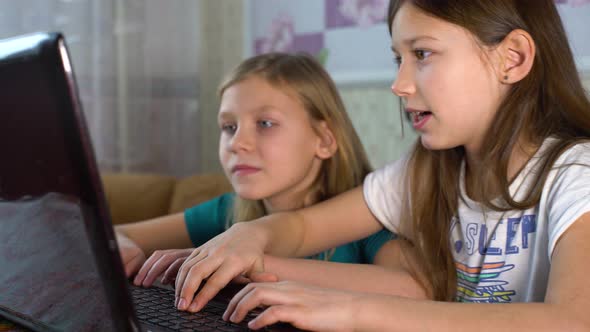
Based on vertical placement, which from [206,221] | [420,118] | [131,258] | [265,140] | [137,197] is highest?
[420,118]

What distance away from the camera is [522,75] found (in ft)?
3.40

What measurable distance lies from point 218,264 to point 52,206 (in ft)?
1.26

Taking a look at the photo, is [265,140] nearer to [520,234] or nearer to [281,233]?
[281,233]

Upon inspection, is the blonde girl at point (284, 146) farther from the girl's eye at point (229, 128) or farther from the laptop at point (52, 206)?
the laptop at point (52, 206)

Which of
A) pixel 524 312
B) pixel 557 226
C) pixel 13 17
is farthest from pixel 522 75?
pixel 13 17

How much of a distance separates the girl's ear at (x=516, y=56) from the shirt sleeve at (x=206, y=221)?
2.74ft

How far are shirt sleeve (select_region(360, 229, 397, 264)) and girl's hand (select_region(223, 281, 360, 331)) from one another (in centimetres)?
60

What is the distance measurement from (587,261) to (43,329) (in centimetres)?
63

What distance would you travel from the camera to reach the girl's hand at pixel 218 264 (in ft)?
2.76

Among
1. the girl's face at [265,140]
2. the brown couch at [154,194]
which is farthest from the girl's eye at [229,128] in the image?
the brown couch at [154,194]

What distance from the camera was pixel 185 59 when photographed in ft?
9.57

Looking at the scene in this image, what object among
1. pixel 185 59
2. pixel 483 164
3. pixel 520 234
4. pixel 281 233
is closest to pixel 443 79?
pixel 483 164

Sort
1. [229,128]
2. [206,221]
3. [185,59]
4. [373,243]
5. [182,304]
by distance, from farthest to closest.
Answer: [185,59], [206,221], [229,128], [373,243], [182,304]

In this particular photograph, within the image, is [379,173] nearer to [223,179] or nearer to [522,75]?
[522,75]
